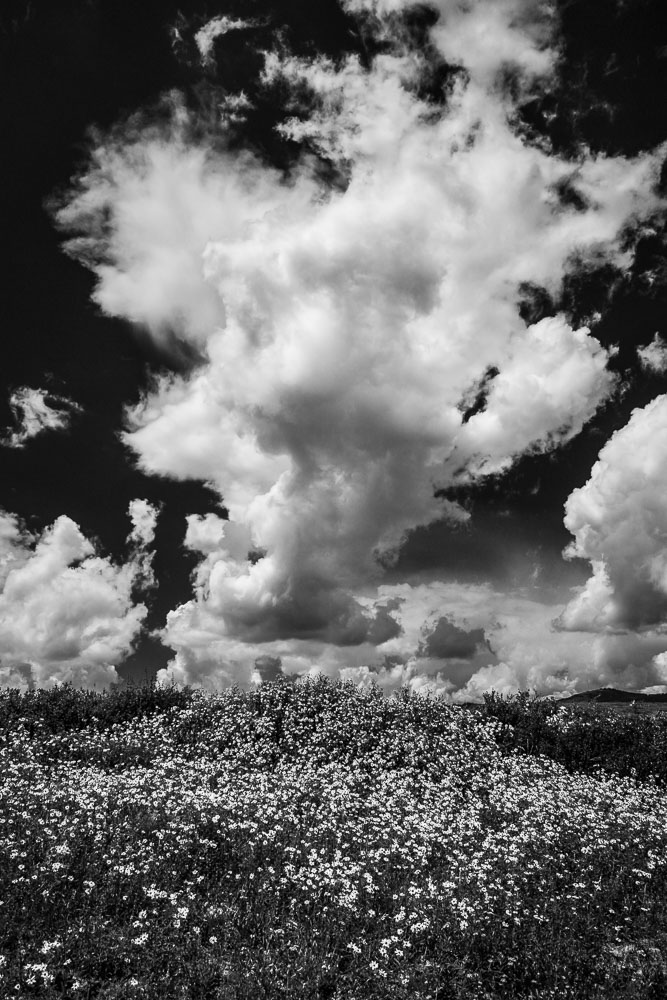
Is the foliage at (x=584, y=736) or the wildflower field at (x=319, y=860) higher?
the foliage at (x=584, y=736)

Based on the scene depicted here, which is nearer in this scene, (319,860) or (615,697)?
(319,860)

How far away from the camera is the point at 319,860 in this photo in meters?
10.7

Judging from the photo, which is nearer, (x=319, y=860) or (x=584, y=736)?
(x=319, y=860)

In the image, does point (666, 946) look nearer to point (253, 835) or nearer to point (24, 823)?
point (253, 835)

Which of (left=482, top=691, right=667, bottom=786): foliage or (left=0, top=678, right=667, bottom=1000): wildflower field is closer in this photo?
(left=0, top=678, right=667, bottom=1000): wildflower field

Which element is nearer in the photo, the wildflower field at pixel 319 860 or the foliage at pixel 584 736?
the wildflower field at pixel 319 860

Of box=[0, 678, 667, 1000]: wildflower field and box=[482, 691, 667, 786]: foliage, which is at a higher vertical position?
box=[482, 691, 667, 786]: foliage

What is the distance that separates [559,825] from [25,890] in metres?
10.3

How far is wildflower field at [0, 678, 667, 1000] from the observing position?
7723 mm

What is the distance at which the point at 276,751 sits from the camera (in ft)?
60.0

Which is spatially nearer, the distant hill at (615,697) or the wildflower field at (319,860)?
the wildflower field at (319,860)

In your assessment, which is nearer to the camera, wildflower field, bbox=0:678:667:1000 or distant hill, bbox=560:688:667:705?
wildflower field, bbox=0:678:667:1000

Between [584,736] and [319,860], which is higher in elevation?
[584,736]

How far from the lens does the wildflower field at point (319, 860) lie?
772 centimetres
